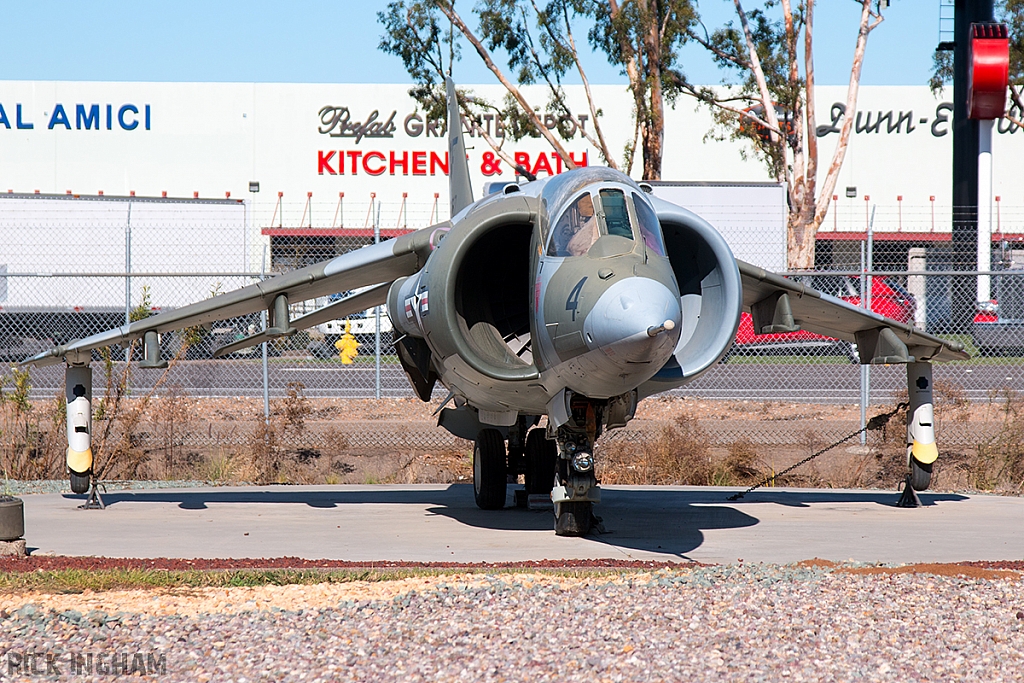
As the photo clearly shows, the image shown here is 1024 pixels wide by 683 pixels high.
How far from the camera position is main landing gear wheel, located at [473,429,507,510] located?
37.8 feet

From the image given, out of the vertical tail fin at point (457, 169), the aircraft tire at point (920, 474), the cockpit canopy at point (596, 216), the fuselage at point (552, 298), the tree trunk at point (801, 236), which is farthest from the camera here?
the tree trunk at point (801, 236)

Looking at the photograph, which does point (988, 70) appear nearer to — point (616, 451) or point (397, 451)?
point (616, 451)

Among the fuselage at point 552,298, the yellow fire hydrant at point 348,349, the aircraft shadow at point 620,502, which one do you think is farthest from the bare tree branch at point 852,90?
the fuselage at point 552,298

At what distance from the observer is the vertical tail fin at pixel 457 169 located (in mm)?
12375

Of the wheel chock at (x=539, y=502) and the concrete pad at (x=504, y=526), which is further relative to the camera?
the wheel chock at (x=539, y=502)

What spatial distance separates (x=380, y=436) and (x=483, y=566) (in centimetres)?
893

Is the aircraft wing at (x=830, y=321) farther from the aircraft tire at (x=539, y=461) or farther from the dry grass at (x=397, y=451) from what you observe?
the dry grass at (x=397, y=451)

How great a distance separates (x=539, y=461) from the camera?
11.6 meters

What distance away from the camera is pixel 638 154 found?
140 ft

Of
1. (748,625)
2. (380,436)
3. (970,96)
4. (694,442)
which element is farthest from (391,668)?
(970,96)

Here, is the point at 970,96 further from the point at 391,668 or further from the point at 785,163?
the point at 391,668

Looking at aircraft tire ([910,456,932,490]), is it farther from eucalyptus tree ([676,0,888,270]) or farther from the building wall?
the building wall

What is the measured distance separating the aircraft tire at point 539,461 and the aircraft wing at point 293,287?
2192 millimetres

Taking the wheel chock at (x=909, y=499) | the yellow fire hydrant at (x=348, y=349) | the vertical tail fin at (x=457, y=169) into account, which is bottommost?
the wheel chock at (x=909, y=499)
